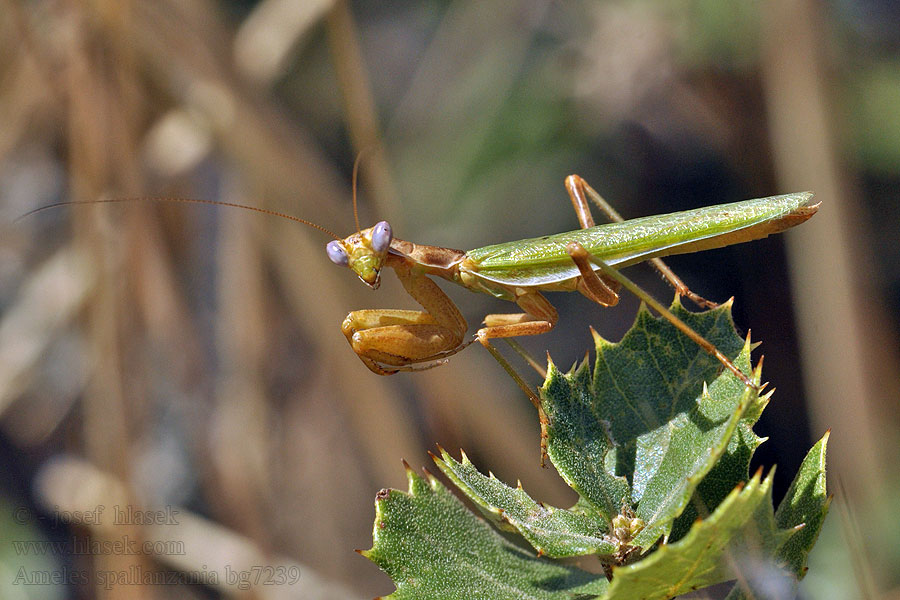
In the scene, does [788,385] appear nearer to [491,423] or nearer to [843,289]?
[843,289]

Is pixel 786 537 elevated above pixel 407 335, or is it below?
below

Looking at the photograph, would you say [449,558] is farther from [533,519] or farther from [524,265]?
[524,265]

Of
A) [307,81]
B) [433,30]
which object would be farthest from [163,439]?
[433,30]

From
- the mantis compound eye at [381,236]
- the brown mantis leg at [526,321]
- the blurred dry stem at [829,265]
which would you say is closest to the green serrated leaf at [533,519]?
the brown mantis leg at [526,321]

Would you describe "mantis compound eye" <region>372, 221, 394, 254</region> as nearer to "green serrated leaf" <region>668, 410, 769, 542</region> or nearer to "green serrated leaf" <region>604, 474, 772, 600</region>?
"green serrated leaf" <region>668, 410, 769, 542</region>

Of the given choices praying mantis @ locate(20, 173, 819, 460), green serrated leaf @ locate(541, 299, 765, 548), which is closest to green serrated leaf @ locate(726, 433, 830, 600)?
green serrated leaf @ locate(541, 299, 765, 548)

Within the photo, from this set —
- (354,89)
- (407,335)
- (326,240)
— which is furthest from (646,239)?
(326,240)

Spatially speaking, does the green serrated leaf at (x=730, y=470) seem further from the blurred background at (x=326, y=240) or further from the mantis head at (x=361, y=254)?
the blurred background at (x=326, y=240)
